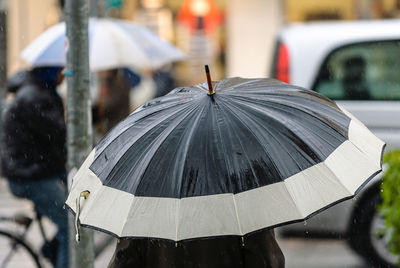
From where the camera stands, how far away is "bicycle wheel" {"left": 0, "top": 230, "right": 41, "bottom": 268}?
19.0 ft

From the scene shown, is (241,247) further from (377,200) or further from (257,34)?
(257,34)

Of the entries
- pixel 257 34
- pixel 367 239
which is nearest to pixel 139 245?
pixel 367 239

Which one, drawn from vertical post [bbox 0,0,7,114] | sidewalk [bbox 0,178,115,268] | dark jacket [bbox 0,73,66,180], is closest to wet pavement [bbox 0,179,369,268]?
sidewalk [bbox 0,178,115,268]

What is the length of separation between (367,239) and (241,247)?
4.52 meters

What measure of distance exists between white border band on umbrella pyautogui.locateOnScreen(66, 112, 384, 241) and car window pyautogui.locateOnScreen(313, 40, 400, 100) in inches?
190

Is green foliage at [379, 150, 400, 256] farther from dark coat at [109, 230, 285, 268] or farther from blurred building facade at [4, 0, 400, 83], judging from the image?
blurred building facade at [4, 0, 400, 83]

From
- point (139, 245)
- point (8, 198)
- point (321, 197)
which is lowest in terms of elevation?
point (8, 198)

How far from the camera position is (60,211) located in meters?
5.68

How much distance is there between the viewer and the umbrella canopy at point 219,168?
2.86 meters

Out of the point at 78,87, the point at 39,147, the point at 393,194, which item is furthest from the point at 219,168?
the point at 393,194

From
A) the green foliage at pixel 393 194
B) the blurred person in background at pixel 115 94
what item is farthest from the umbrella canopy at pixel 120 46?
the green foliage at pixel 393 194

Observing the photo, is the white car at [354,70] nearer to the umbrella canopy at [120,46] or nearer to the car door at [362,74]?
the car door at [362,74]

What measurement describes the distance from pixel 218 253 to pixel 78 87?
72.9 inches

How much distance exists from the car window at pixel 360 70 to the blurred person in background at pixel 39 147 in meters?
2.90
